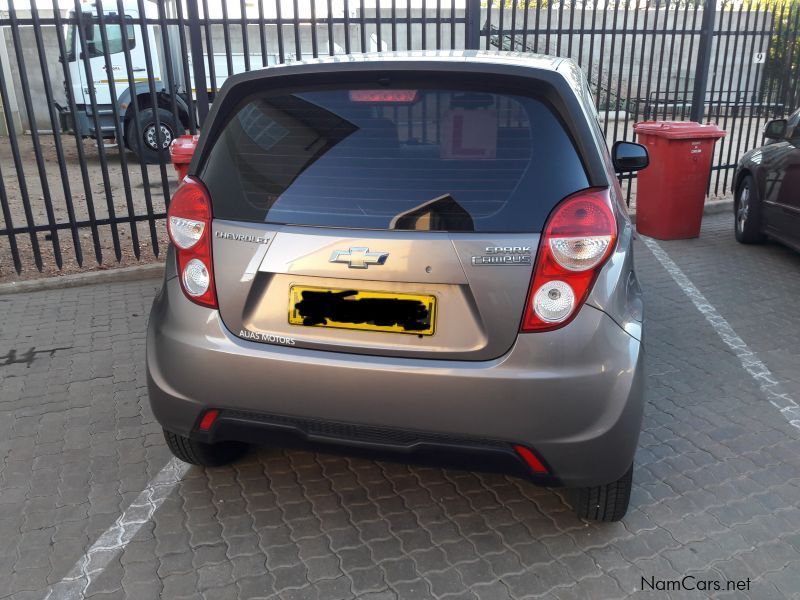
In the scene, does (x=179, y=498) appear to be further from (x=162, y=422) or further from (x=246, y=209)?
(x=246, y=209)

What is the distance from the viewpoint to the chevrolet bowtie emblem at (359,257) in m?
2.25

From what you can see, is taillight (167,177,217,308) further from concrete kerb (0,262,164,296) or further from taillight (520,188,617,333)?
concrete kerb (0,262,164,296)

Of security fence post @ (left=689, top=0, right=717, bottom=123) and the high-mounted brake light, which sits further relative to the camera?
security fence post @ (left=689, top=0, right=717, bottom=123)

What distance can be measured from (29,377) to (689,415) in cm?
379

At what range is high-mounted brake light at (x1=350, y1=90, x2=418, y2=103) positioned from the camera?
2387 mm

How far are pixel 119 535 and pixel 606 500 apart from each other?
1.90 metres

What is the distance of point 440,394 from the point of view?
2209mm

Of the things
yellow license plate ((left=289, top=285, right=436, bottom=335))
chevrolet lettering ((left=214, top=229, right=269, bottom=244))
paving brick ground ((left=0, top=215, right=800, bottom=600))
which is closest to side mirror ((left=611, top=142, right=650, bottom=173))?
paving brick ground ((left=0, top=215, right=800, bottom=600))

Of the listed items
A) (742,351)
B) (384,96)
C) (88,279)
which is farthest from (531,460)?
(88,279)

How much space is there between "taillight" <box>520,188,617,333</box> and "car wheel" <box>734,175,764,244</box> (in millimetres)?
5224

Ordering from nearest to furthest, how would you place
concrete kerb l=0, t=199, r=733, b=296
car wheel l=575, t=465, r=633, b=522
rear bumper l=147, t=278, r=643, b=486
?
rear bumper l=147, t=278, r=643, b=486
car wheel l=575, t=465, r=633, b=522
concrete kerb l=0, t=199, r=733, b=296

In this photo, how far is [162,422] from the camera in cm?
262

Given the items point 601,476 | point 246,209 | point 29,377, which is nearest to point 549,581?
point 601,476

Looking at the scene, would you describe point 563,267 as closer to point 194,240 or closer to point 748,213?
point 194,240
